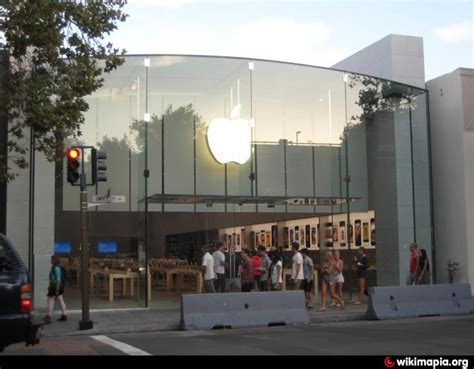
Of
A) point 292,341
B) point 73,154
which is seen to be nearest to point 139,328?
point 292,341

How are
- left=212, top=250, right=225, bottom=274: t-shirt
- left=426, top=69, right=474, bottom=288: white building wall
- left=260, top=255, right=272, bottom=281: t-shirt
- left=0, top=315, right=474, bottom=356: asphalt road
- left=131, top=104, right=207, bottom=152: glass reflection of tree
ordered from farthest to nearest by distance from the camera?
left=426, top=69, right=474, bottom=288: white building wall → left=131, top=104, right=207, bottom=152: glass reflection of tree → left=260, top=255, right=272, bottom=281: t-shirt → left=212, top=250, right=225, bottom=274: t-shirt → left=0, top=315, right=474, bottom=356: asphalt road

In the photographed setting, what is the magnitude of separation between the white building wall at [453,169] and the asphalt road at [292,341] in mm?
6913

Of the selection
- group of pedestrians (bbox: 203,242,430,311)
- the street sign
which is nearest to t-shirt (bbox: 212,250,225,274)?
group of pedestrians (bbox: 203,242,430,311)

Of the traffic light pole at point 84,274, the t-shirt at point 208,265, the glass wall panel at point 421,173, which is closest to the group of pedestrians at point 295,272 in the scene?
the t-shirt at point 208,265

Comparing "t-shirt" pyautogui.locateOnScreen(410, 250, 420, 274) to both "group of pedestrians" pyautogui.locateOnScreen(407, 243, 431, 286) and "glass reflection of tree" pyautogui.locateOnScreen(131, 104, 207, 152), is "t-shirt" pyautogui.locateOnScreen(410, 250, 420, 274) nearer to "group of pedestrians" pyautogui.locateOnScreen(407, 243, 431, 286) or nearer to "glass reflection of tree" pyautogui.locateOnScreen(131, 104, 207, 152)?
"group of pedestrians" pyautogui.locateOnScreen(407, 243, 431, 286)

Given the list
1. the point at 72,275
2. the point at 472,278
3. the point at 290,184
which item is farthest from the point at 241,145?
the point at 472,278

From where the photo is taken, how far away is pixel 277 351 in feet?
34.8

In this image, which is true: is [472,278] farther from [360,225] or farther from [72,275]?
[72,275]

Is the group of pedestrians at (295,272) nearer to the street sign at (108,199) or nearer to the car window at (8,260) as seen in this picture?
the street sign at (108,199)

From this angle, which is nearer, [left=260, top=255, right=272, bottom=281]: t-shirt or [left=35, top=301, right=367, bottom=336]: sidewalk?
[left=35, top=301, right=367, bottom=336]: sidewalk

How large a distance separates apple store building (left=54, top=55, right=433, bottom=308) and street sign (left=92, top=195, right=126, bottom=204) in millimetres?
65

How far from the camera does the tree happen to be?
45.1 ft

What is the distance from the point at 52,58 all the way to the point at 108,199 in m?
4.69

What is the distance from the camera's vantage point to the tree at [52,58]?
13.7m
